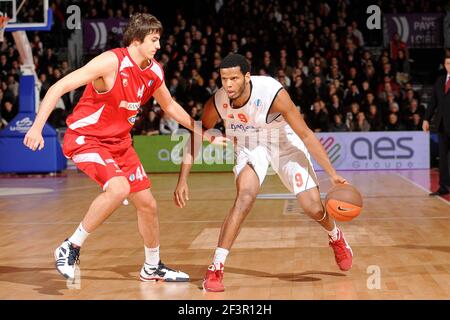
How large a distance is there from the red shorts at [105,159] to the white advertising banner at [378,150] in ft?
41.2

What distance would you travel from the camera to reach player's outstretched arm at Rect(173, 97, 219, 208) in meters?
6.12

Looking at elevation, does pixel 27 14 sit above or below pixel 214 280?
above

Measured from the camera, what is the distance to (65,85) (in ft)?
18.6

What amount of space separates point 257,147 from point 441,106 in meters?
6.60

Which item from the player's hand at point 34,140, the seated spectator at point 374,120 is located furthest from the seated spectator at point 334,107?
the player's hand at point 34,140

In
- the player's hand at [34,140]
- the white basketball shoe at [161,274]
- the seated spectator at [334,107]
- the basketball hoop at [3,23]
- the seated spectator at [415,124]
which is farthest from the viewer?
the seated spectator at [334,107]

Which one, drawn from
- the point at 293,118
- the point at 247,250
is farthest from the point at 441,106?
the point at 293,118

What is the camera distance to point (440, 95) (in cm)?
1241

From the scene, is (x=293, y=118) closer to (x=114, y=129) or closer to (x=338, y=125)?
(x=114, y=129)

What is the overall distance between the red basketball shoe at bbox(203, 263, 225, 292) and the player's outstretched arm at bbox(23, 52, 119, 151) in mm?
1440

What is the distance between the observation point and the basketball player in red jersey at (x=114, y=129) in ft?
19.2

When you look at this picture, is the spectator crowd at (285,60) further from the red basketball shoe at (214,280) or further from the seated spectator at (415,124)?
the red basketball shoe at (214,280)

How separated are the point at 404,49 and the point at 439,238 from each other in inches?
561

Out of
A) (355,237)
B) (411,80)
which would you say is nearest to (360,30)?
(411,80)
